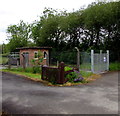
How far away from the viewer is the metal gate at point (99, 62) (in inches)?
509

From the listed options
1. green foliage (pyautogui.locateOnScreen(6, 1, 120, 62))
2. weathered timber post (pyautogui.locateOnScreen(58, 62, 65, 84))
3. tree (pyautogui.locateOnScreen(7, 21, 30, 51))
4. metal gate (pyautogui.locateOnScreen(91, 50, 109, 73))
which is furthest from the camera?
tree (pyautogui.locateOnScreen(7, 21, 30, 51))

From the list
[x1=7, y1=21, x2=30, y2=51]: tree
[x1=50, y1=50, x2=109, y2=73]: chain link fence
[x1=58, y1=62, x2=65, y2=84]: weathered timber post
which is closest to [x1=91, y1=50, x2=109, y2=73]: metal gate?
[x1=50, y1=50, x2=109, y2=73]: chain link fence

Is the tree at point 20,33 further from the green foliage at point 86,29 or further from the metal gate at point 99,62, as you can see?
the metal gate at point 99,62

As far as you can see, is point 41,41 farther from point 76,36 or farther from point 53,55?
point 53,55

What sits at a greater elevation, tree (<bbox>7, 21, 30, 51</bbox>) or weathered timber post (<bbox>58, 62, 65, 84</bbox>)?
tree (<bbox>7, 21, 30, 51</bbox>)

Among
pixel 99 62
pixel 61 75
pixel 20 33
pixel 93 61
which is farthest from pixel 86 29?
pixel 20 33

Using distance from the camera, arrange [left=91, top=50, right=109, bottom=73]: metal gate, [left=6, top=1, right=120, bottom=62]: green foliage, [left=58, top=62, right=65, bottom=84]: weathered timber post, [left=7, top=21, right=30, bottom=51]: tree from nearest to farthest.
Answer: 1. [left=58, top=62, right=65, bottom=84]: weathered timber post
2. [left=91, top=50, right=109, bottom=73]: metal gate
3. [left=6, top=1, right=120, bottom=62]: green foliage
4. [left=7, top=21, right=30, bottom=51]: tree

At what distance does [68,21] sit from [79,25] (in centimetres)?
190

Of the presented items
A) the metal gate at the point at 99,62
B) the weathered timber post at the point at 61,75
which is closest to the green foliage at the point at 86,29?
the metal gate at the point at 99,62

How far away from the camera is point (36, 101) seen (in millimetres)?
5262

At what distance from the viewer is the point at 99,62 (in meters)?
14.0

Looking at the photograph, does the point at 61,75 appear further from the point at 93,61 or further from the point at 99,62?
the point at 99,62

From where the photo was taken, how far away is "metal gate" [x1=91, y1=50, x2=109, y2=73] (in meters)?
12.9

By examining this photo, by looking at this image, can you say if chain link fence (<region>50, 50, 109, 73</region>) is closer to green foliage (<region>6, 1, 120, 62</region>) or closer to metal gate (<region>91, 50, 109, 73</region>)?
metal gate (<region>91, 50, 109, 73</region>)
